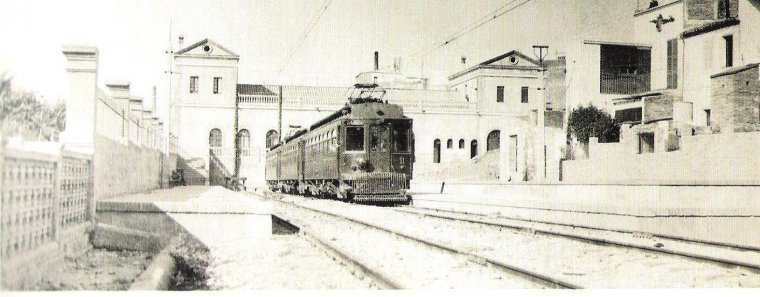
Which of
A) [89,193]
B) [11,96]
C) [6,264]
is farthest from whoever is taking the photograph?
[89,193]

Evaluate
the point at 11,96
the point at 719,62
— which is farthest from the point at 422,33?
the point at 719,62

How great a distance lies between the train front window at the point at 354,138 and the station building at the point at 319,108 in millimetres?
13679

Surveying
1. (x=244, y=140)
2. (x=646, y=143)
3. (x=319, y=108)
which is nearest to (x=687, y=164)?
(x=646, y=143)

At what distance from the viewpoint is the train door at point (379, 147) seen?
14.7 metres

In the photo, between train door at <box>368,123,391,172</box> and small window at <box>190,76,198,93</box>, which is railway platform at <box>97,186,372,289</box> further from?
small window at <box>190,76,198,93</box>

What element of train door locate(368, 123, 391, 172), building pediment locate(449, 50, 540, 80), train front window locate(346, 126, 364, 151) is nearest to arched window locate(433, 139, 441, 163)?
building pediment locate(449, 50, 540, 80)

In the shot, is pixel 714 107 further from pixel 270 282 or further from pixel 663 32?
pixel 270 282

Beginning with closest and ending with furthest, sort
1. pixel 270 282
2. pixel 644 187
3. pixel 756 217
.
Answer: pixel 270 282 → pixel 756 217 → pixel 644 187

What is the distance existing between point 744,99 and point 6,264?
1626cm

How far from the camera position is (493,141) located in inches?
1417

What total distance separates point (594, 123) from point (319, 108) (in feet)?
57.2

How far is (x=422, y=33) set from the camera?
9461 mm

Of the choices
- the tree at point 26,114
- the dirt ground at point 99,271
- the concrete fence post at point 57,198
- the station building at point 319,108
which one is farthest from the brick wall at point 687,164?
the station building at point 319,108

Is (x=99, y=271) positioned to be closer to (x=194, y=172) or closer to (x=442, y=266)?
(x=442, y=266)
